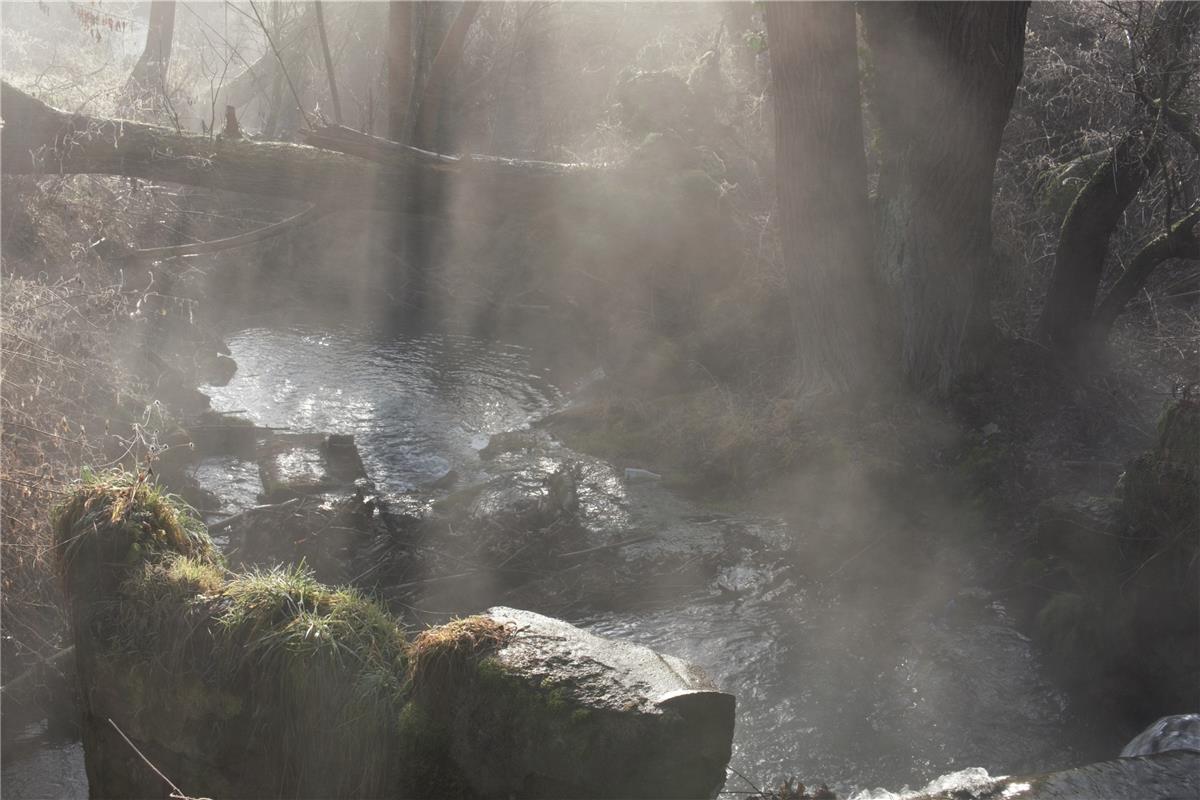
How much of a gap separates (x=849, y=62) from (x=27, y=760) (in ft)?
27.6

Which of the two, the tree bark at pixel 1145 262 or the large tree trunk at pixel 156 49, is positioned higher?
the large tree trunk at pixel 156 49

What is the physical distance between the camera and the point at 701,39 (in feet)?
61.5

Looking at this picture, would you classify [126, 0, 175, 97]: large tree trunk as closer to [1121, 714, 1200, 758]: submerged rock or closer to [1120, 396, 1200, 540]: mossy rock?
[1120, 396, 1200, 540]: mossy rock

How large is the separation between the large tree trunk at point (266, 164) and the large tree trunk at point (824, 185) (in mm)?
3892

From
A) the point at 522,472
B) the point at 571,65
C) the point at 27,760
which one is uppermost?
the point at 571,65

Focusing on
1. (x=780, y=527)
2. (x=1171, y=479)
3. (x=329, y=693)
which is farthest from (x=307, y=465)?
(x=1171, y=479)

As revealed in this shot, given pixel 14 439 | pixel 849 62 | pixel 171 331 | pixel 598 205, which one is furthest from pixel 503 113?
pixel 14 439

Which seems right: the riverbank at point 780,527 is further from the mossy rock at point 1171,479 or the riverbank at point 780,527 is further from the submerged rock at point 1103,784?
the mossy rock at point 1171,479

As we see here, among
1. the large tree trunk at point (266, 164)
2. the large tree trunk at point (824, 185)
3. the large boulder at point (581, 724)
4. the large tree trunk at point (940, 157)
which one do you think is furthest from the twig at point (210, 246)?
the large boulder at point (581, 724)

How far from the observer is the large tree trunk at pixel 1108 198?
845 centimetres

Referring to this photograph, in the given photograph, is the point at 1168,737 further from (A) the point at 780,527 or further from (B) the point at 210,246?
(B) the point at 210,246

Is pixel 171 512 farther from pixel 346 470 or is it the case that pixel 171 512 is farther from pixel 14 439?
pixel 346 470

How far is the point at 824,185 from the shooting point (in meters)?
9.16

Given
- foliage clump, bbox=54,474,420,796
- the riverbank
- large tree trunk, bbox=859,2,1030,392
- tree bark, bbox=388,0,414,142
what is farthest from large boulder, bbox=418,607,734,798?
tree bark, bbox=388,0,414,142
